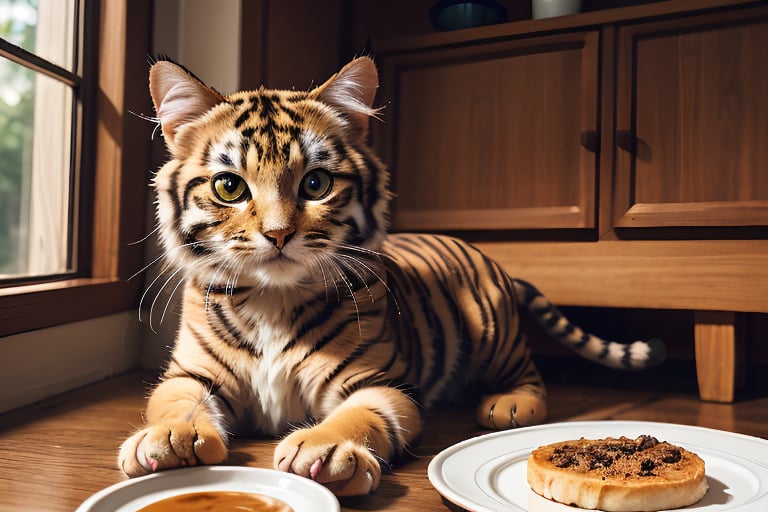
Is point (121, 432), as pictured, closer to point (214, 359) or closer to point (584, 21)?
point (214, 359)

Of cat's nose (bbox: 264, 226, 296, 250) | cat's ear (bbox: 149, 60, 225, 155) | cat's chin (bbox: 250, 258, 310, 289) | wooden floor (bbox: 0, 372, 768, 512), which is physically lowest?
wooden floor (bbox: 0, 372, 768, 512)

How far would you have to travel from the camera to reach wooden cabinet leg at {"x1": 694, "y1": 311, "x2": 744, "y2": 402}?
4.28 feet

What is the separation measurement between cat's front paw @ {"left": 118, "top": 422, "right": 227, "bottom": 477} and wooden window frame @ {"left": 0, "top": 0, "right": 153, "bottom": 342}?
24.7 inches

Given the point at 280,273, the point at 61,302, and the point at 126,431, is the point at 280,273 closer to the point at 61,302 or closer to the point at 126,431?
the point at 126,431

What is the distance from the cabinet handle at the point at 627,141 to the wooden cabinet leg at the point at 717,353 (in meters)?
0.36

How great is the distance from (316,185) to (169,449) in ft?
1.25

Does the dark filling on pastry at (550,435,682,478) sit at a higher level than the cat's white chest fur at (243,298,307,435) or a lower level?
lower

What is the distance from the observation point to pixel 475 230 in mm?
1496

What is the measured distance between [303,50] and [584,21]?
2.16ft

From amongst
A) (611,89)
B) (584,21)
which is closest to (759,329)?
(611,89)

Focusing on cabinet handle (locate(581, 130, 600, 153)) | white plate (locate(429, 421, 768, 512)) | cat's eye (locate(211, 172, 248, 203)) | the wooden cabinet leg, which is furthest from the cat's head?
the wooden cabinet leg

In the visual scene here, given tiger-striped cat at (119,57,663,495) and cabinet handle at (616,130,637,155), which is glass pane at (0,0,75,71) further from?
cabinet handle at (616,130,637,155)

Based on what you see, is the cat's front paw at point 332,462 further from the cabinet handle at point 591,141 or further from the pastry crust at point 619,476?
the cabinet handle at point 591,141

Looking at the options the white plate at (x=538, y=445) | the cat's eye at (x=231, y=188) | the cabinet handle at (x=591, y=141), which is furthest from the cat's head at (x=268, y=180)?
the cabinet handle at (x=591, y=141)
